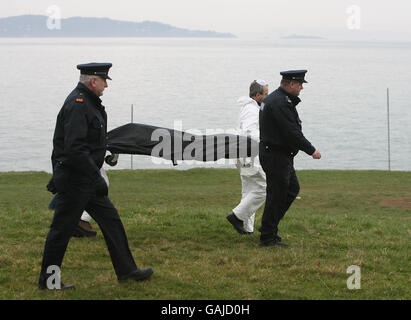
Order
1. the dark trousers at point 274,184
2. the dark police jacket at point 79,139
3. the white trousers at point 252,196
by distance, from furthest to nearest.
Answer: the white trousers at point 252,196 → the dark trousers at point 274,184 → the dark police jacket at point 79,139

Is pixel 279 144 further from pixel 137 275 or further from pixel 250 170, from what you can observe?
pixel 137 275

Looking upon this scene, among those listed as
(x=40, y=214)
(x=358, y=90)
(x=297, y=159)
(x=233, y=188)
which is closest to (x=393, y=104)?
(x=358, y=90)

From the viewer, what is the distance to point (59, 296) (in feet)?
23.3

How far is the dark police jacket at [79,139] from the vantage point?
23.1 feet

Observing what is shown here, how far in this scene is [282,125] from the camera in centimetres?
905

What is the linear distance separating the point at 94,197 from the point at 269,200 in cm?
276

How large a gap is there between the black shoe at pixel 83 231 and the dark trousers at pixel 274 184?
7.61 feet
